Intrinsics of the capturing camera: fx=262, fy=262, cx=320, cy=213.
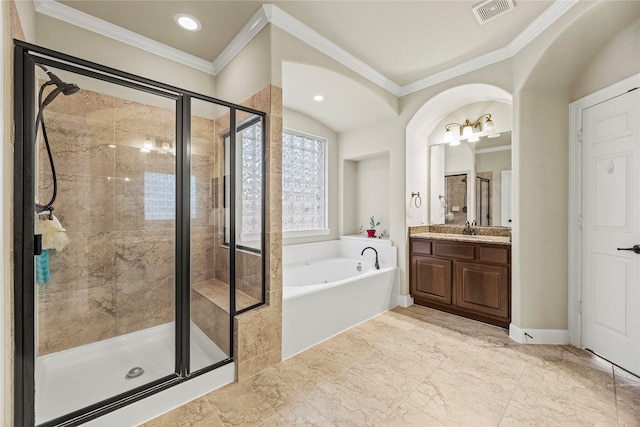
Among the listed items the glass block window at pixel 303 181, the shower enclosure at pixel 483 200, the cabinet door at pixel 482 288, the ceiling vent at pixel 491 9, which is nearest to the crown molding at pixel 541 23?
the ceiling vent at pixel 491 9

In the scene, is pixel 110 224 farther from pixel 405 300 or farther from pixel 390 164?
pixel 405 300

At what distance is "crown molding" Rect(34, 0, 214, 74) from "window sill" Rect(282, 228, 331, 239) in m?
2.11

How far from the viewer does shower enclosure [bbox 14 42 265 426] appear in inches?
69.4

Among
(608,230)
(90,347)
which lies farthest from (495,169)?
(90,347)

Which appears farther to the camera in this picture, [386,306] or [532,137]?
[386,306]

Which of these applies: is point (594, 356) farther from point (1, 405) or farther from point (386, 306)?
point (1, 405)

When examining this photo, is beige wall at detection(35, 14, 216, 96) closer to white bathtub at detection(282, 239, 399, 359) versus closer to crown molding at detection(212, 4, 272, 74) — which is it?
crown molding at detection(212, 4, 272, 74)

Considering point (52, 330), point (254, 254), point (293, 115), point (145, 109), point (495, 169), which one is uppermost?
point (293, 115)

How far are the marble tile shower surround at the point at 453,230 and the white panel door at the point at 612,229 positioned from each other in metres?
0.81

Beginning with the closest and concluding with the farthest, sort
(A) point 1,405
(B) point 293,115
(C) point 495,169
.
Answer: (A) point 1,405
(C) point 495,169
(B) point 293,115

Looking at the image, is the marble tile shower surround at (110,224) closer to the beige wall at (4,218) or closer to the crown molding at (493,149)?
the beige wall at (4,218)

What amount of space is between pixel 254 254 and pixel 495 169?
9.64ft

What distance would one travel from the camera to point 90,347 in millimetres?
2205

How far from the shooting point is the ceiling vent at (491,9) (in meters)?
1.96
